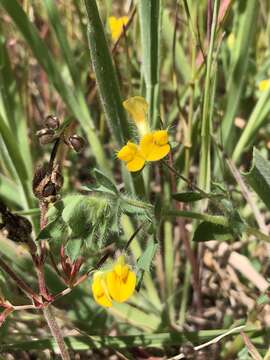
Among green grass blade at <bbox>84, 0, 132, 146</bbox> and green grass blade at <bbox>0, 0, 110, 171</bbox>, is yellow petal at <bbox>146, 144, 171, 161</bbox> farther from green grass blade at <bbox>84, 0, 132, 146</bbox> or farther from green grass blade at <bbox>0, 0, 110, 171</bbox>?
green grass blade at <bbox>0, 0, 110, 171</bbox>

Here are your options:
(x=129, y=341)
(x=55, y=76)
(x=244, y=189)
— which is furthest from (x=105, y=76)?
(x=129, y=341)

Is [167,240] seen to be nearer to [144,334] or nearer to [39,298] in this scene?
[144,334]

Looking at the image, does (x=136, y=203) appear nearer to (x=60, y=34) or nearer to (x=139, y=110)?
(x=139, y=110)

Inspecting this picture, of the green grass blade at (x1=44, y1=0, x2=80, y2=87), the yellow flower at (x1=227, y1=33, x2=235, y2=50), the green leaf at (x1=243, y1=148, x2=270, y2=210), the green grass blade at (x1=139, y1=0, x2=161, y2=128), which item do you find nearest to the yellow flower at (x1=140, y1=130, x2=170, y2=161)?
the green leaf at (x1=243, y1=148, x2=270, y2=210)

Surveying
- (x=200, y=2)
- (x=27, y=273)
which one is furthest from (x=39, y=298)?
(x=200, y=2)

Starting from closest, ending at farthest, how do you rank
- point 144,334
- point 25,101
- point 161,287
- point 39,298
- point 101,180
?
point 101,180
point 39,298
point 144,334
point 161,287
point 25,101
